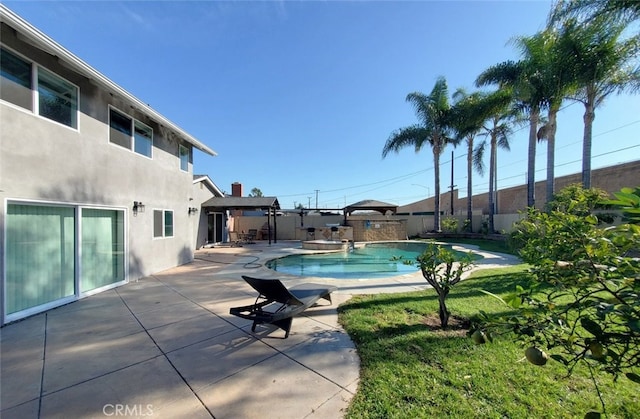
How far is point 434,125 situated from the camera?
20656 mm

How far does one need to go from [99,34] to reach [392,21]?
985cm

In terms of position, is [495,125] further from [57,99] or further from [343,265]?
[57,99]

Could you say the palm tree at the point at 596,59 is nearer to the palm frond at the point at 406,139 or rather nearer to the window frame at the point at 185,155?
the palm frond at the point at 406,139

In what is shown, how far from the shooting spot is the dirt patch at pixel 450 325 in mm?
4223

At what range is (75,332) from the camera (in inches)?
176

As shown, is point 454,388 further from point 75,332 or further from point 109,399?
point 75,332

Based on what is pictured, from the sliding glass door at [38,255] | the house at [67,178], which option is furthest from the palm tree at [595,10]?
the sliding glass door at [38,255]

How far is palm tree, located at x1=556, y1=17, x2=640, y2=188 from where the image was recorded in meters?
10.7

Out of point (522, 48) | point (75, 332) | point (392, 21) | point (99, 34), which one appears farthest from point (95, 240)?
point (522, 48)

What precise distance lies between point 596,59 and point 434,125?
9729 millimetres

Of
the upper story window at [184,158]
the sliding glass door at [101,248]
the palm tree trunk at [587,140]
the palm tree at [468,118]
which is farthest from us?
the palm tree at [468,118]

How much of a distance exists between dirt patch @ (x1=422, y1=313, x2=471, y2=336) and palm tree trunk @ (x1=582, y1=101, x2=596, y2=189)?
13457 mm

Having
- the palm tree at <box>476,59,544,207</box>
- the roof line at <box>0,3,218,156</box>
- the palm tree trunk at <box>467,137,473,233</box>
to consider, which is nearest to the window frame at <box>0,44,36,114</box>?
the roof line at <box>0,3,218,156</box>

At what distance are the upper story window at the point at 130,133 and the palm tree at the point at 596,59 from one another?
16.3 meters
